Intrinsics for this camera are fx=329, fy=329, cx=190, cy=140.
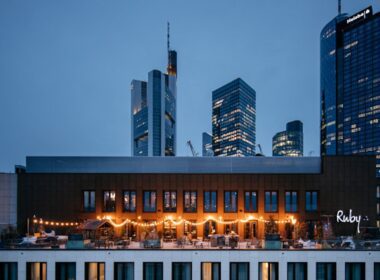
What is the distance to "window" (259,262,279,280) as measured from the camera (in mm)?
24844

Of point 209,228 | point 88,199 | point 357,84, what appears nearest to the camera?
point 209,228

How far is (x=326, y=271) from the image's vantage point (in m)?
24.9

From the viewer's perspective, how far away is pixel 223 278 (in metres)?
24.6

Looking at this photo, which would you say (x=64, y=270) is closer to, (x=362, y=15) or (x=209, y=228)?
(x=209, y=228)

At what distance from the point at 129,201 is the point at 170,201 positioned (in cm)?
475

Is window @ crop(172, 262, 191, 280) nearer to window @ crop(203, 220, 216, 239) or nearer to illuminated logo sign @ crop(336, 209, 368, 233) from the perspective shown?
window @ crop(203, 220, 216, 239)

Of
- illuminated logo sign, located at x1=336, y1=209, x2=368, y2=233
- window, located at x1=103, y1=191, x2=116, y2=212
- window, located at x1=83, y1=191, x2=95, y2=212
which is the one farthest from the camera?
window, located at x1=83, y1=191, x2=95, y2=212

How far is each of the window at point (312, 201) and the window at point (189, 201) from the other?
12.9 m

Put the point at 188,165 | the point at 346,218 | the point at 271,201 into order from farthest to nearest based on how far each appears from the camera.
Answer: the point at 188,165 → the point at 271,201 → the point at 346,218

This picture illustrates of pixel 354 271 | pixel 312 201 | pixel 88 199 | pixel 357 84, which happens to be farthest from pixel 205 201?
pixel 357 84

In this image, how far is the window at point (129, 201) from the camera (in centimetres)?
3797

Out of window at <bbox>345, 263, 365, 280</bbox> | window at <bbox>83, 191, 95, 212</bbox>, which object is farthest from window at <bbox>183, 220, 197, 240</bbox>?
window at <bbox>345, 263, 365, 280</bbox>

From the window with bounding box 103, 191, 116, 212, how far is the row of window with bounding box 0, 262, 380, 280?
42.9 ft

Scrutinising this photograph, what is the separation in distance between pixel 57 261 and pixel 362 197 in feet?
105
